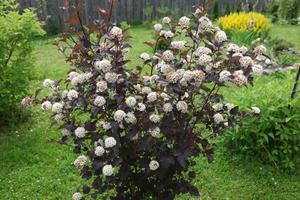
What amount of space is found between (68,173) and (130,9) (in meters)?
8.45

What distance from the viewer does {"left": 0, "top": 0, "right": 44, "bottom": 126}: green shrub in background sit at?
4980 millimetres

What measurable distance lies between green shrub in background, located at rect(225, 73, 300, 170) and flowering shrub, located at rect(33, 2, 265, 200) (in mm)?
1568

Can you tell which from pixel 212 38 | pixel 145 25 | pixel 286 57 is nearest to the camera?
pixel 212 38

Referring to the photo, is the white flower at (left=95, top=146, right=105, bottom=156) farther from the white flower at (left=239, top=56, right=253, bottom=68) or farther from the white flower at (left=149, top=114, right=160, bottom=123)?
the white flower at (left=239, top=56, right=253, bottom=68)

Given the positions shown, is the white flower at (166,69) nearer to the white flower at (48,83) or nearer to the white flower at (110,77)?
the white flower at (110,77)

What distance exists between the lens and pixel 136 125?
2.71m

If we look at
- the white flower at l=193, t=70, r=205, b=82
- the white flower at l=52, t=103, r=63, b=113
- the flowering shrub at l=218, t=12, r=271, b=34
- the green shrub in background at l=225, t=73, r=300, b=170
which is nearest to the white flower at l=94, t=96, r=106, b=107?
the white flower at l=52, t=103, r=63, b=113

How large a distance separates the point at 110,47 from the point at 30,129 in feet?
10.1

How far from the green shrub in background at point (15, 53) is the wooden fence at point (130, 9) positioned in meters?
5.67

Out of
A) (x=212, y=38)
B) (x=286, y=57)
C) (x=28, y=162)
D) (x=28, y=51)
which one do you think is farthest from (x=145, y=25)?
(x=212, y=38)

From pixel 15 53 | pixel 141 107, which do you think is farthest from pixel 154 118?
pixel 15 53

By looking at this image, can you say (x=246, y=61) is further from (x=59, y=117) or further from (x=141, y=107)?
(x=59, y=117)

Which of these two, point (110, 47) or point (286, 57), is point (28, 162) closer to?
point (110, 47)

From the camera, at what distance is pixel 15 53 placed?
17.3ft
